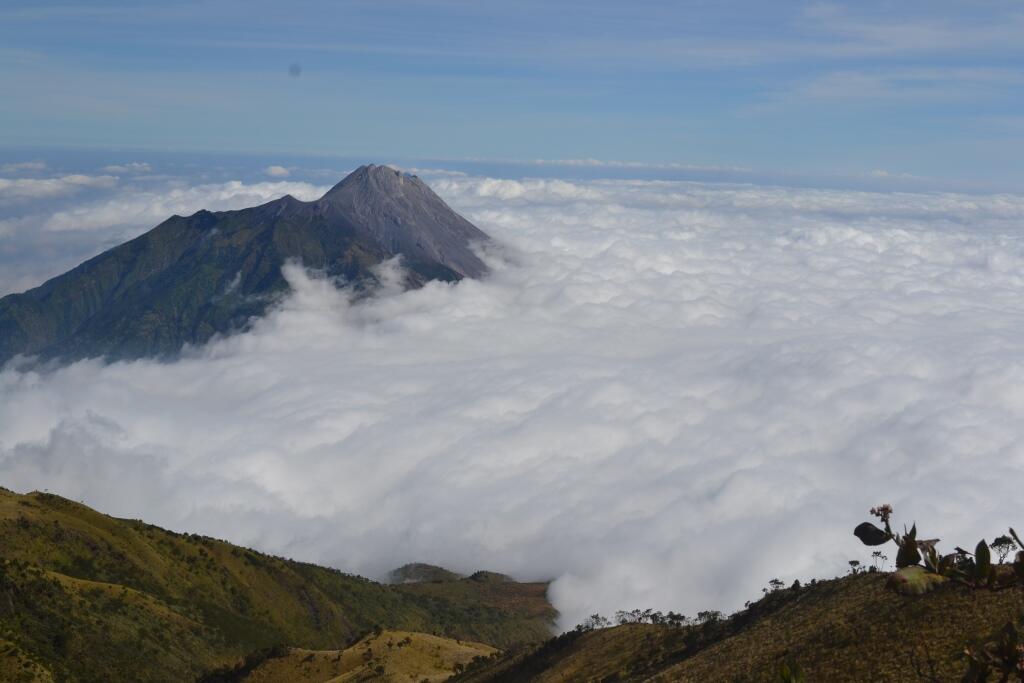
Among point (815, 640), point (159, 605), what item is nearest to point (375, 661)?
point (159, 605)

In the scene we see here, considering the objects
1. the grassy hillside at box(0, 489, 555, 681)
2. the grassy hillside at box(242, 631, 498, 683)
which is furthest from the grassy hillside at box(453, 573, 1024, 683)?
the grassy hillside at box(0, 489, 555, 681)

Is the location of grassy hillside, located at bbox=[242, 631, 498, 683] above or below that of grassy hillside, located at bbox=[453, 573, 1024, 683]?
below

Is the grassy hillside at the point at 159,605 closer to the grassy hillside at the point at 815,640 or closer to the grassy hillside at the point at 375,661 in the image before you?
the grassy hillside at the point at 375,661

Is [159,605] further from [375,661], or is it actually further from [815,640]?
[815,640]

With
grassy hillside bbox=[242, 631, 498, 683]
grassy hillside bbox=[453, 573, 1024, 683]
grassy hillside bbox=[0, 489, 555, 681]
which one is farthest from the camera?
grassy hillside bbox=[0, 489, 555, 681]

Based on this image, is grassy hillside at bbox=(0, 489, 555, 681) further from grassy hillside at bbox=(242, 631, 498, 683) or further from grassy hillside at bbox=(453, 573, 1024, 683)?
grassy hillside at bbox=(453, 573, 1024, 683)
